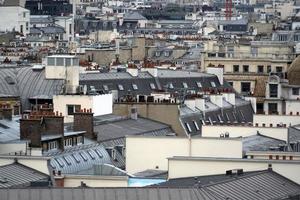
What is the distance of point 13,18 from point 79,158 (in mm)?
132327

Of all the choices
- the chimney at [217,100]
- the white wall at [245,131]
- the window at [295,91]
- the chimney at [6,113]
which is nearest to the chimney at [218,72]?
the window at [295,91]

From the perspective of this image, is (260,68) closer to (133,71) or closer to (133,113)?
(133,71)

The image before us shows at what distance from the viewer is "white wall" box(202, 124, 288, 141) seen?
2874 inches

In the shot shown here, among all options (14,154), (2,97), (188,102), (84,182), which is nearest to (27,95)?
(2,97)

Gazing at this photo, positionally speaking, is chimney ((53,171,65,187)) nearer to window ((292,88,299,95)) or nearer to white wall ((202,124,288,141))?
white wall ((202,124,288,141))

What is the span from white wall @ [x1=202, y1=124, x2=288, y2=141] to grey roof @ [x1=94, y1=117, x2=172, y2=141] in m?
2.94

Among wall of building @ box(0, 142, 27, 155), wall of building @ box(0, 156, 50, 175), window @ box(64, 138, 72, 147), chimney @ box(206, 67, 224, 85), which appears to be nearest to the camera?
wall of building @ box(0, 156, 50, 175)

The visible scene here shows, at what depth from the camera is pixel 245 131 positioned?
73.9 m

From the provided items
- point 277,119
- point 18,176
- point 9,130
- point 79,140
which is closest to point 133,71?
point 277,119

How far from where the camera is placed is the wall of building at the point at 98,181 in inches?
2207

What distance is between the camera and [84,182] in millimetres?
56500

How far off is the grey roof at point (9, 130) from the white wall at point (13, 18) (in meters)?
121

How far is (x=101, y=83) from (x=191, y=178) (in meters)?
42.3

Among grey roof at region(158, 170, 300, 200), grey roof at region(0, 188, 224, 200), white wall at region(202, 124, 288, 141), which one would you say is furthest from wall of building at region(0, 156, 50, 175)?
white wall at region(202, 124, 288, 141)
